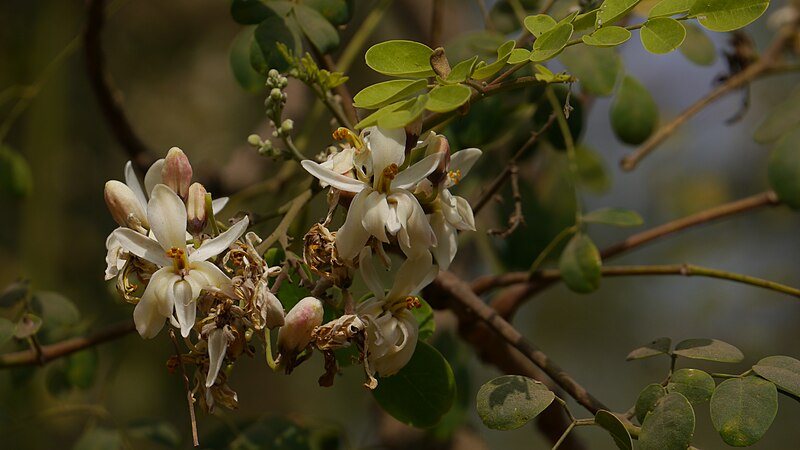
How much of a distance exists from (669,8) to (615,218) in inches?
10.2

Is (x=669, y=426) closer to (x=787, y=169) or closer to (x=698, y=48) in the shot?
(x=787, y=169)

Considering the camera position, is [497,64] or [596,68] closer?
[497,64]

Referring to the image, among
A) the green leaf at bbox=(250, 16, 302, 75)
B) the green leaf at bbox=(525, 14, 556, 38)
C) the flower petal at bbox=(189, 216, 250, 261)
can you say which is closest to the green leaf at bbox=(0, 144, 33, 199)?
the green leaf at bbox=(250, 16, 302, 75)

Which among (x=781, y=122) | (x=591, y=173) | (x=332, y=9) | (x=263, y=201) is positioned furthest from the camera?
(x=263, y=201)

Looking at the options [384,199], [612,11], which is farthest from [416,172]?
[612,11]

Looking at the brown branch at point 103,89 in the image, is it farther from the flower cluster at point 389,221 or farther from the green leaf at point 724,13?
the green leaf at point 724,13

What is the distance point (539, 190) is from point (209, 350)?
59 centimetres

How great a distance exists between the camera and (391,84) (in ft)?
1.44

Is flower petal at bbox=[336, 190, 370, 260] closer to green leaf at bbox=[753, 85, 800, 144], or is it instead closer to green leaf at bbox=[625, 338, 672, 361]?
green leaf at bbox=[625, 338, 672, 361]

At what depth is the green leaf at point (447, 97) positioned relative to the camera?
0.42 metres

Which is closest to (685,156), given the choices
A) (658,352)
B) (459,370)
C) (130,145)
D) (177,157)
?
(459,370)

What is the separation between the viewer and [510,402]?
1.51 feet

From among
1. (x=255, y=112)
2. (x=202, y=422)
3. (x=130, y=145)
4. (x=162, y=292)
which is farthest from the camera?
(x=255, y=112)

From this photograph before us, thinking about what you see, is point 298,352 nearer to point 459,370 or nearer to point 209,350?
point 209,350
